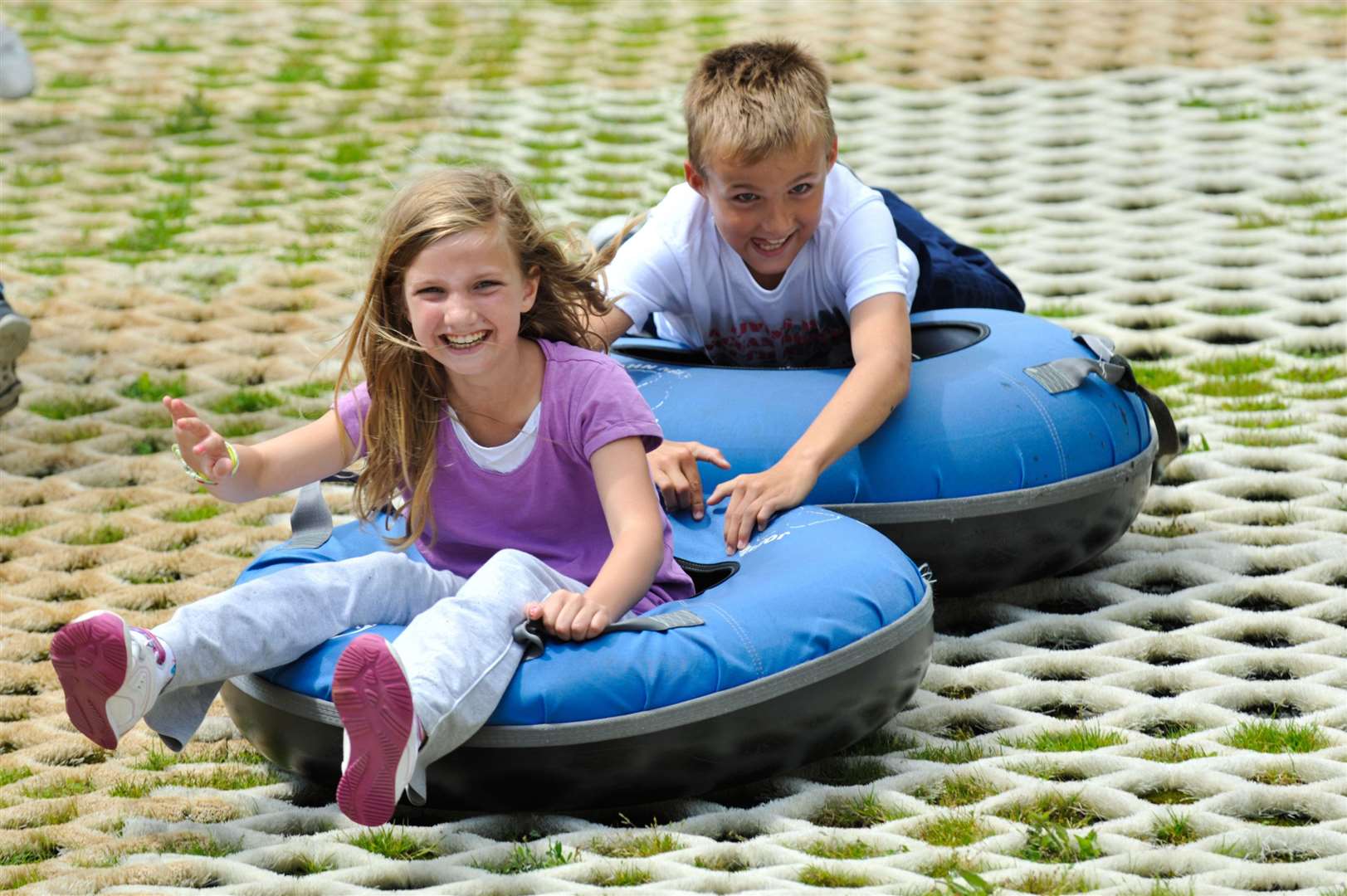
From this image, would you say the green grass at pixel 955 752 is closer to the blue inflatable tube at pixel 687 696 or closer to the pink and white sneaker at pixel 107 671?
the blue inflatable tube at pixel 687 696

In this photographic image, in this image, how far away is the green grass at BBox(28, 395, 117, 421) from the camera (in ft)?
17.2

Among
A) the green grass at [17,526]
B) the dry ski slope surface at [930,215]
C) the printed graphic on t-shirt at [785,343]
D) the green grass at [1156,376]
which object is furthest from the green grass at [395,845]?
the green grass at [1156,376]

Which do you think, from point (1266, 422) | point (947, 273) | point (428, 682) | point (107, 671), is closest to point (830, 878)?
point (428, 682)

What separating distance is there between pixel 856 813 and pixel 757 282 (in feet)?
4.79

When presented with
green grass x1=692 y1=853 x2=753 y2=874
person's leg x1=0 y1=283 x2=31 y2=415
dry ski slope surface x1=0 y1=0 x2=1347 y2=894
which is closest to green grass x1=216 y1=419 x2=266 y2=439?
dry ski slope surface x1=0 y1=0 x2=1347 y2=894

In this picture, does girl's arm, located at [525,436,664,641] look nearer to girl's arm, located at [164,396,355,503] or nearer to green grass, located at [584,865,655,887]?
green grass, located at [584,865,655,887]

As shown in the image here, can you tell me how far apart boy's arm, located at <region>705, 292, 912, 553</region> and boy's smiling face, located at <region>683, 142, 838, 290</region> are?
0.23 m

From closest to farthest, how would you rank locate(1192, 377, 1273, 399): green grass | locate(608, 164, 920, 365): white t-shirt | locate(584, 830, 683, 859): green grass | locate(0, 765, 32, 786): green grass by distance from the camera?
1. locate(584, 830, 683, 859): green grass
2. locate(0, 765, 32, 786): green grass
3. locate(608, 164, 920, 365): white t-shirt
4. locate(1192, 377, 1273, 399): green grass

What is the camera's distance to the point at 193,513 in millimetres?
4547

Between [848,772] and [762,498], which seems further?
[762,498]

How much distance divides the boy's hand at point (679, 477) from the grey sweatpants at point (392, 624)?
1.61 ft

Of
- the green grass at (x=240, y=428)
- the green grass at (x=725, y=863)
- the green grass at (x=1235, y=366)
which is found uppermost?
the green grass at (x=725, y=863)

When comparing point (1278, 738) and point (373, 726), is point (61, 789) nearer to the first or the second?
point (373, 726)

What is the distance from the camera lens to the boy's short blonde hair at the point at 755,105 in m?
3.49
